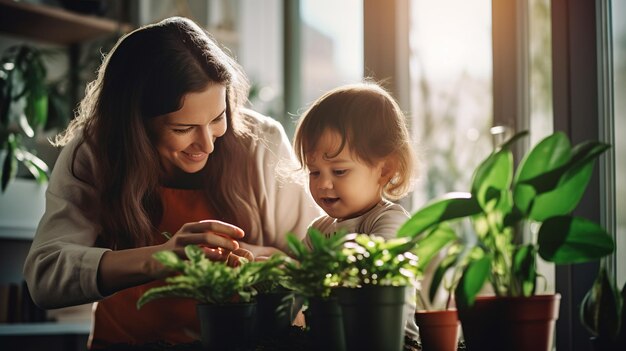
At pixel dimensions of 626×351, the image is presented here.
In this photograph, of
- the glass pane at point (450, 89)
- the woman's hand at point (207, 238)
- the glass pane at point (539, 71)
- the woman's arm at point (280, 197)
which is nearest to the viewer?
the woman's hand at point (207, 238)

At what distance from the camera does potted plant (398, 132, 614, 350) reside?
3.19ft

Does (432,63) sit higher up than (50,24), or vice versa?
(50,24)

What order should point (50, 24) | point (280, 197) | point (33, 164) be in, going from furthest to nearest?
point (50, 24), point (33, 164), point (280, 197)

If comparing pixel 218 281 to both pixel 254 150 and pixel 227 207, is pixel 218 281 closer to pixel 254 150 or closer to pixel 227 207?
pixel 227 207

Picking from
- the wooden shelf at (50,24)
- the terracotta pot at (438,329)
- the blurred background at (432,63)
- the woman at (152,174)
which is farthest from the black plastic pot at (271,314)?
the wooden shelf at (50,24)

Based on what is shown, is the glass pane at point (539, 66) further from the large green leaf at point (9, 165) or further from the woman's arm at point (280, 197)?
the large green leaf at point (9, 165)

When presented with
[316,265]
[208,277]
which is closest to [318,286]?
[316,265]

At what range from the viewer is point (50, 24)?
3.72 metres

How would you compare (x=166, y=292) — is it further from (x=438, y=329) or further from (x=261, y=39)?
(x=261, y=39)

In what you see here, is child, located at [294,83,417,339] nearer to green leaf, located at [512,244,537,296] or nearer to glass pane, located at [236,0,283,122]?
green leaf, located at [512,244,537,296]

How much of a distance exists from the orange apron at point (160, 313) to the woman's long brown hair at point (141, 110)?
0.03m

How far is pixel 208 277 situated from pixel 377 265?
24 cm

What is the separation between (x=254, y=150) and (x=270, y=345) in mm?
667

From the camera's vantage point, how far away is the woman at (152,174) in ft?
4.81
